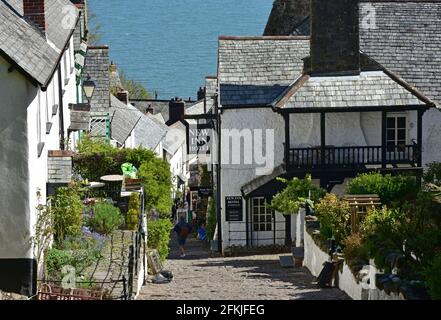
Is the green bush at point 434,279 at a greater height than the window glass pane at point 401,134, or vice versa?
the window glass pane at point 401,134

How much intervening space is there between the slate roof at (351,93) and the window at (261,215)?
11.1ft

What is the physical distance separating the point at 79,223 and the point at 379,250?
25.6ft

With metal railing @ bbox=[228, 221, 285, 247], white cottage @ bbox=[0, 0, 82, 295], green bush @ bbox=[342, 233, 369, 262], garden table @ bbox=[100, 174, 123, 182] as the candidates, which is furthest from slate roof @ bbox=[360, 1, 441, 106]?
white cottage @ bbox=[0, 0, 82, 295]

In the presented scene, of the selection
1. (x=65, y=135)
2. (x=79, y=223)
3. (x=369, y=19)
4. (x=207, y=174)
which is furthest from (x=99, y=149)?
(x=207, y=174)

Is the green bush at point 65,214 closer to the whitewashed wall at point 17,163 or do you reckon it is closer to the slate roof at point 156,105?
the whitewashed wall at point 17,163

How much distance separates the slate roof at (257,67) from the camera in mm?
36156

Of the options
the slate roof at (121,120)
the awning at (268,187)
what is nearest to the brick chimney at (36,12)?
the awning at (268,187)

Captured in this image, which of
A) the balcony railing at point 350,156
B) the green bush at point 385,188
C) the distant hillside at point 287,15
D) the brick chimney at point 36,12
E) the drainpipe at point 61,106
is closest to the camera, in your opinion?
the brick chimney at point 36,12

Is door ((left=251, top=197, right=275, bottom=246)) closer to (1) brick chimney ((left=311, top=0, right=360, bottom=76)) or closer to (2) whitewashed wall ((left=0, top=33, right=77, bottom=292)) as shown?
(1) brick chimney ((left=311, top=0, right=360, bottom=76))

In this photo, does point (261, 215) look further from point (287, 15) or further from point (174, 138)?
point (174, 138)

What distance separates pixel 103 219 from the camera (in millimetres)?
25062

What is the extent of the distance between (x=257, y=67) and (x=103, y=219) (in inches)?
526

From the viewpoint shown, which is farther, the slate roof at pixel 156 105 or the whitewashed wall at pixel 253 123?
the slate roof at pixel 156 105

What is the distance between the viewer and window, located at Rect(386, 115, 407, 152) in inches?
1431
